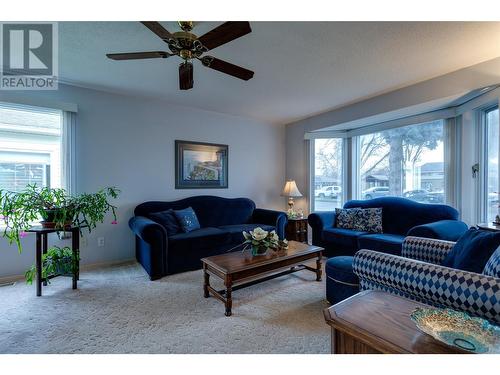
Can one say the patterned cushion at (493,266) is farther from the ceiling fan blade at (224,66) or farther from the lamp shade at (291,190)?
the lamp shade at (291,190)

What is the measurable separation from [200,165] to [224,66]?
226 cm

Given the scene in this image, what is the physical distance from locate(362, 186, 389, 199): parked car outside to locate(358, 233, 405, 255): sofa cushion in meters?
1.02

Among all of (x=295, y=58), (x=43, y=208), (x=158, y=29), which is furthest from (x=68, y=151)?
(x=295, y=58)

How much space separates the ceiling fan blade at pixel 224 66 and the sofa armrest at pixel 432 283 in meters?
1.66

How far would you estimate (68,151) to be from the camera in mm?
2990

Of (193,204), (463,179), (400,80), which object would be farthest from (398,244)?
(193,204)

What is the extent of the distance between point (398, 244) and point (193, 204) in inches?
111

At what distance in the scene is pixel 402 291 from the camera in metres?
1.39

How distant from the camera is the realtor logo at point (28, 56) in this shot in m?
1.93

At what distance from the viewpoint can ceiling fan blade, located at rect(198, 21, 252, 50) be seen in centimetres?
143

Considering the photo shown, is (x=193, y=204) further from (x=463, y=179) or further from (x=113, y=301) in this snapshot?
(x=463, y=179)

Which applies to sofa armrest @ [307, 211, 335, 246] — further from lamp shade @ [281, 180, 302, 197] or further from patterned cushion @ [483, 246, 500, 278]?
patterned cushion @ [483, 246, 500, 278]

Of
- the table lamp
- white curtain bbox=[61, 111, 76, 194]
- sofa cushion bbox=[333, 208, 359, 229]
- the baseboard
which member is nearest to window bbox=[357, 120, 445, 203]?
sofa cushion bbox=[333, 208, 359, 229]
